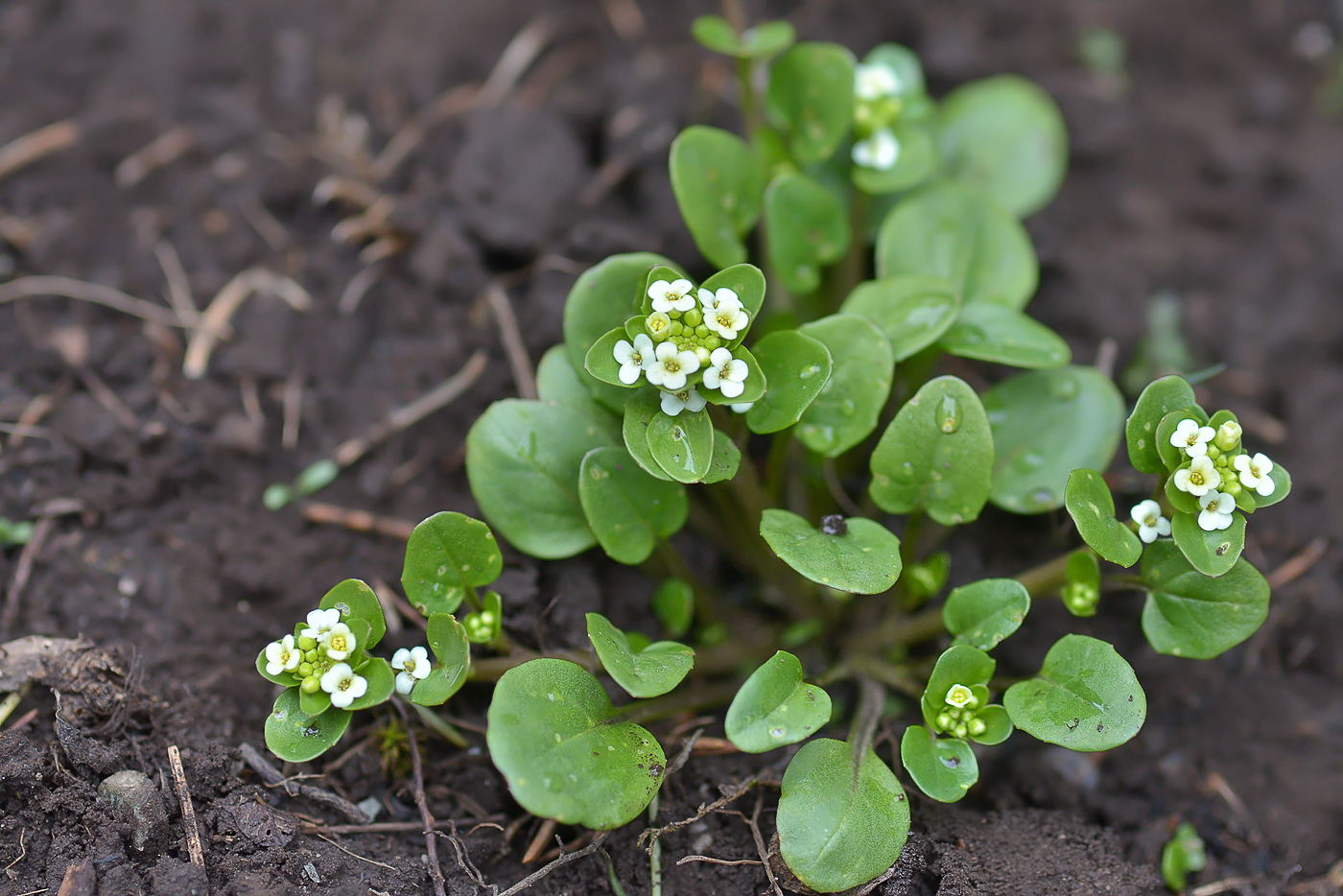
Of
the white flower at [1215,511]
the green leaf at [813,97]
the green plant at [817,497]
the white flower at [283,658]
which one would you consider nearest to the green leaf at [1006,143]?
the green plant at [817,497]

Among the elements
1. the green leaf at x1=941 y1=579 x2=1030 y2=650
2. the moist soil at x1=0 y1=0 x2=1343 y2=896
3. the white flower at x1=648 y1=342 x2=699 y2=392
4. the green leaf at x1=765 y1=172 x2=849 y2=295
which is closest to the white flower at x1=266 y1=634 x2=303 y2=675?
the moist soil at x1=0 y1=0 x2=1343 y2=896

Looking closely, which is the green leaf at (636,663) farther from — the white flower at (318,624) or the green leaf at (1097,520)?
the green leaf at (1097,520)

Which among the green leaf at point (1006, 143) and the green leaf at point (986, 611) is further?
the green leaf at point (1006, 143)

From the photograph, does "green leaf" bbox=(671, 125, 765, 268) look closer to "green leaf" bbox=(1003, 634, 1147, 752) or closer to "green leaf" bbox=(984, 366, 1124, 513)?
"green leaf" bbox=(984, 366, 1124, 513)

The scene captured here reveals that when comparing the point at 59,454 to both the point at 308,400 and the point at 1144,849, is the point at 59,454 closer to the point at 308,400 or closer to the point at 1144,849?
the point at 308,400


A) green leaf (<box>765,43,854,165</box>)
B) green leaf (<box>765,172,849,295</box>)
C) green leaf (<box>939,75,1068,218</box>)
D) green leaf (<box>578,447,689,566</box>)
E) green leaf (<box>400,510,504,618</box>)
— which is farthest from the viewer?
green leaf (<box>939,75,1068,218</box>)
